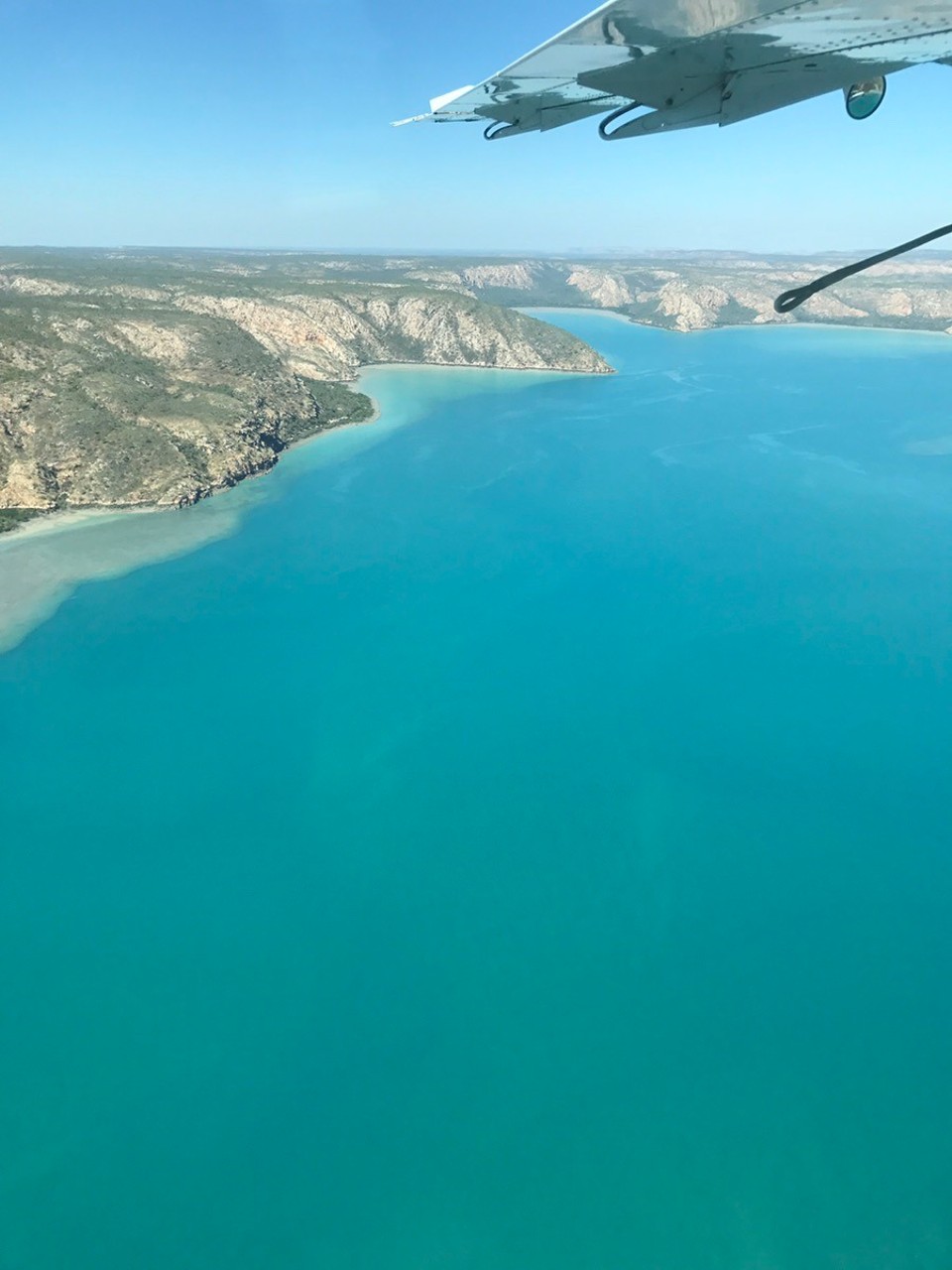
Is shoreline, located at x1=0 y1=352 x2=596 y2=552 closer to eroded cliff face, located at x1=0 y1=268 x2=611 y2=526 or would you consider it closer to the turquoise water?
eroded cliff face, located at x1=0 y1=268 x2=611 y2=526

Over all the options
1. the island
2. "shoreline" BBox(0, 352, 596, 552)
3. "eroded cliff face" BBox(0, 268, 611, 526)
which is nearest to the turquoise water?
"shoreline" BBox(0, 352, 596, 552)

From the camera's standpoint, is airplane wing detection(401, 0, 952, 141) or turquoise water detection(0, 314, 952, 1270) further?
turquoise water detection(0, 314, 952, 1270)

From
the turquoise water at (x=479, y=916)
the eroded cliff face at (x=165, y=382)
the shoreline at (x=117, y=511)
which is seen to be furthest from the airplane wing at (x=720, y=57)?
the eroded cliff face at (x=165, y=382)

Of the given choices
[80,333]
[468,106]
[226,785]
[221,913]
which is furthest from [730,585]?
[80,333]

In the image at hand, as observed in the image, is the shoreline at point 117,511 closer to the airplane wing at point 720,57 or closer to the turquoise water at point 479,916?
the turquoise water at point 479,916

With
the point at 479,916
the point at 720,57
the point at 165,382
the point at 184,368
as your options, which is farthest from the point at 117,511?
the point at 720,57

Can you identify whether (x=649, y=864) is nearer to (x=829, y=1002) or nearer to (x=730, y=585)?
(x=829, y=1002)
